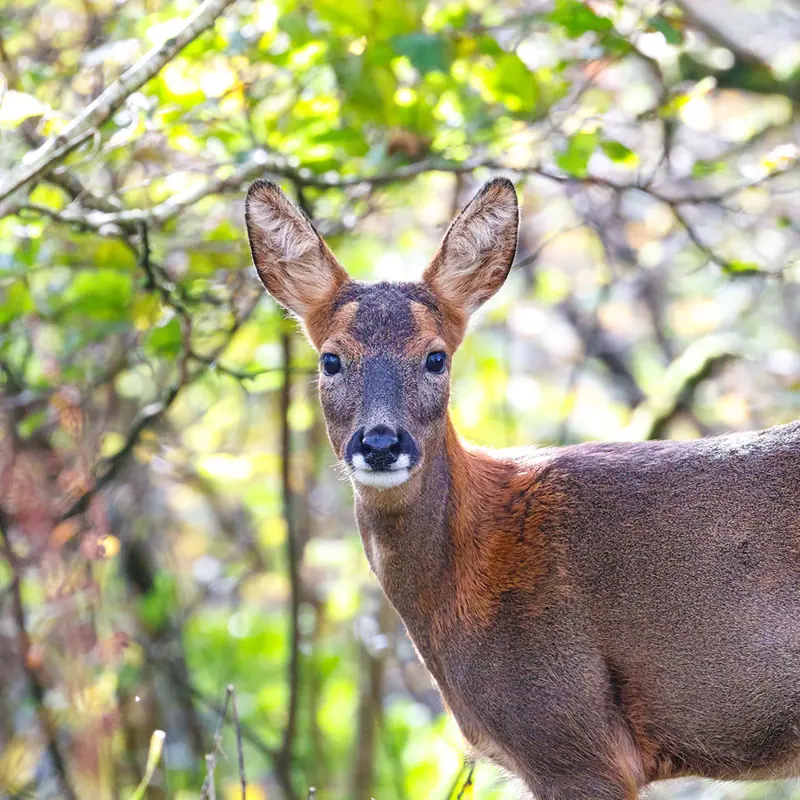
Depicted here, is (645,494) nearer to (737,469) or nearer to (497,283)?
(737,469)

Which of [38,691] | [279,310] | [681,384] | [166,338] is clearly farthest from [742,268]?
[38,691]

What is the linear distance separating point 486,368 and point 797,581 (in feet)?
16.6

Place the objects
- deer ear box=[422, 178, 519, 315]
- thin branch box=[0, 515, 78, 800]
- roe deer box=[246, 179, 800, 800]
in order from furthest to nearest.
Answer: thin branch box=[0, 515, 78, 800] → deer ear box=[422, 178, 519, 315] → roe deer box=[246, 179, 800, 800]

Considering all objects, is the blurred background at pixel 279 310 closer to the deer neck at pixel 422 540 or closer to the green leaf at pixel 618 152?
the green leaf at pixel 618 152

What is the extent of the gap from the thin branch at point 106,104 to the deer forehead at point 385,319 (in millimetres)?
1328

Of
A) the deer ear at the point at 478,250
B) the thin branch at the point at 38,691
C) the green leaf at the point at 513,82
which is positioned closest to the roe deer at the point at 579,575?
the deer ear at the point at 478,250

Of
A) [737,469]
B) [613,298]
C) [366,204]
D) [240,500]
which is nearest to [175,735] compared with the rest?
[240,500]

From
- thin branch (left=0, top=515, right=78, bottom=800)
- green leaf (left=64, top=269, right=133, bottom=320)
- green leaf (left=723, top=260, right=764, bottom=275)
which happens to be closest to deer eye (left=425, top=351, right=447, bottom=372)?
green leaf (left=723, top=260, right=764, bottom=275)

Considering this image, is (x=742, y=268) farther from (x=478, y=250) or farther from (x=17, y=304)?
(x=17, y=304)

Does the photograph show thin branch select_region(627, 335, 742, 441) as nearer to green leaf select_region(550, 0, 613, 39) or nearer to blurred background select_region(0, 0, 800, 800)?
blurred background select_region(0, 0, 800, 800)

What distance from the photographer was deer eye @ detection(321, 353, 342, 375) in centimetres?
548

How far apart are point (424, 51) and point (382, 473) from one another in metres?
2.23

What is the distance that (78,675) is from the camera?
14.9 feet

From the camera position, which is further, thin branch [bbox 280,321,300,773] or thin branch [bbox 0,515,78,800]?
thin branch [bbox 280,321,300,773]
